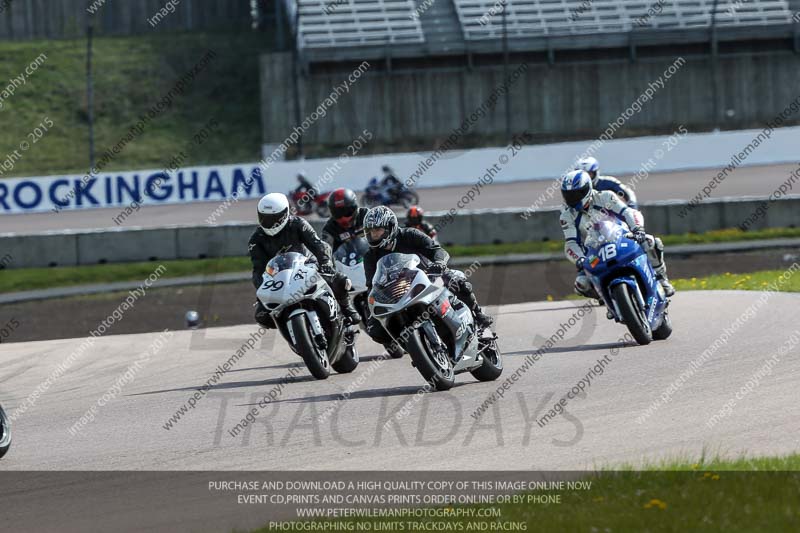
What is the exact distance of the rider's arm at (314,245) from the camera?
1234 centimetres

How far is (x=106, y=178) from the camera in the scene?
35531 millimetres

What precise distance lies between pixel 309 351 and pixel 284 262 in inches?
34.3

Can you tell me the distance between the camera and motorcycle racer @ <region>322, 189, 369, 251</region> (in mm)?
14109

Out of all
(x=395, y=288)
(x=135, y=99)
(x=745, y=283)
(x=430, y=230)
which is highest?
(x=395, y=288)

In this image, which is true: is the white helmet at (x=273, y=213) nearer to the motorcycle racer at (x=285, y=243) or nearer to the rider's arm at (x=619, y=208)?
the motorcycle racer at (x=285, y=243)

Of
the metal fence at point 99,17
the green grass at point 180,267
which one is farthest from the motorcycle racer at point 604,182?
the metal fence at point 99,17

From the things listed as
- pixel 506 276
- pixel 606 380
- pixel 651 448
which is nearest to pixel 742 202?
pixel 506 276

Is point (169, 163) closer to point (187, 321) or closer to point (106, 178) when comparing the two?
point (106, 178)

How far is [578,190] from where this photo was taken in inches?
510

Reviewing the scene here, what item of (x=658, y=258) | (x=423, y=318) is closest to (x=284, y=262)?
(x=423, y=318)

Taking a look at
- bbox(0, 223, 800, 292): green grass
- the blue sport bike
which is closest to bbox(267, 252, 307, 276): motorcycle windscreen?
the blue sport bike

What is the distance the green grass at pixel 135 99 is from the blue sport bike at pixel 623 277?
32718mm

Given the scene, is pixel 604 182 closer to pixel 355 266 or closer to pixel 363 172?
pixel 355 266

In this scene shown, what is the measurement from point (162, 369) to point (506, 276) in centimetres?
1160
